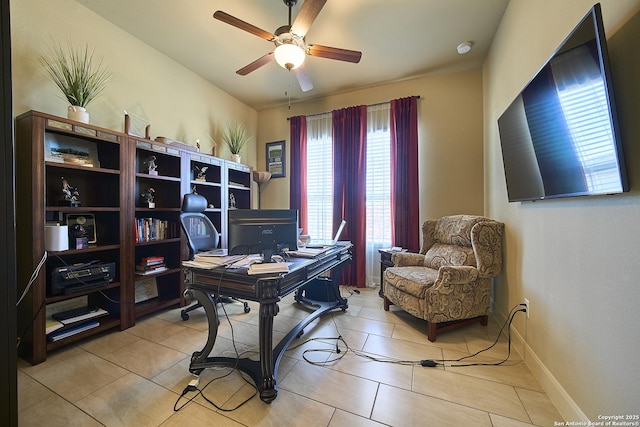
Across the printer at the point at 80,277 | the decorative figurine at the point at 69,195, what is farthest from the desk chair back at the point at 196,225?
the decorative figurine at the point at 69,195

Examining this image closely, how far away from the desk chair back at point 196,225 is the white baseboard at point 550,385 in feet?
9.11

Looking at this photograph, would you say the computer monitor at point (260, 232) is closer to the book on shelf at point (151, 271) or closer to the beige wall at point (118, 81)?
the book on shelf at point (151, 271)

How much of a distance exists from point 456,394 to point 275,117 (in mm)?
4295

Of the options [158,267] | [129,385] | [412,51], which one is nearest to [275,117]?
[412,51]

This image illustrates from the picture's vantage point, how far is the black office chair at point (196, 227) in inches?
96.0

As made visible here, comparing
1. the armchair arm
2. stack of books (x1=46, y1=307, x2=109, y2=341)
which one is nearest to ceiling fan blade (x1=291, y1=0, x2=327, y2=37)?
the armchair arm

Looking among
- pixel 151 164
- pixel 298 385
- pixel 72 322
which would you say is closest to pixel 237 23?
pixel 151 164

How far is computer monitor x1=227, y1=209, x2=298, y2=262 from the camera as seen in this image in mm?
1632

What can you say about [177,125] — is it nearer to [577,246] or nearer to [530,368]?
[577,246]

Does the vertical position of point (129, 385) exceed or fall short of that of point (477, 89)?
it falls short

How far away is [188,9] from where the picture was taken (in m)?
2.25

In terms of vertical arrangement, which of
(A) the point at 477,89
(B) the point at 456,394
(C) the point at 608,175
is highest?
(A) the point at 477,89

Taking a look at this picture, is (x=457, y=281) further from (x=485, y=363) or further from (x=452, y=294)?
(x=485, y=363)

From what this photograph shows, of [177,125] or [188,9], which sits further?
[177,125]
